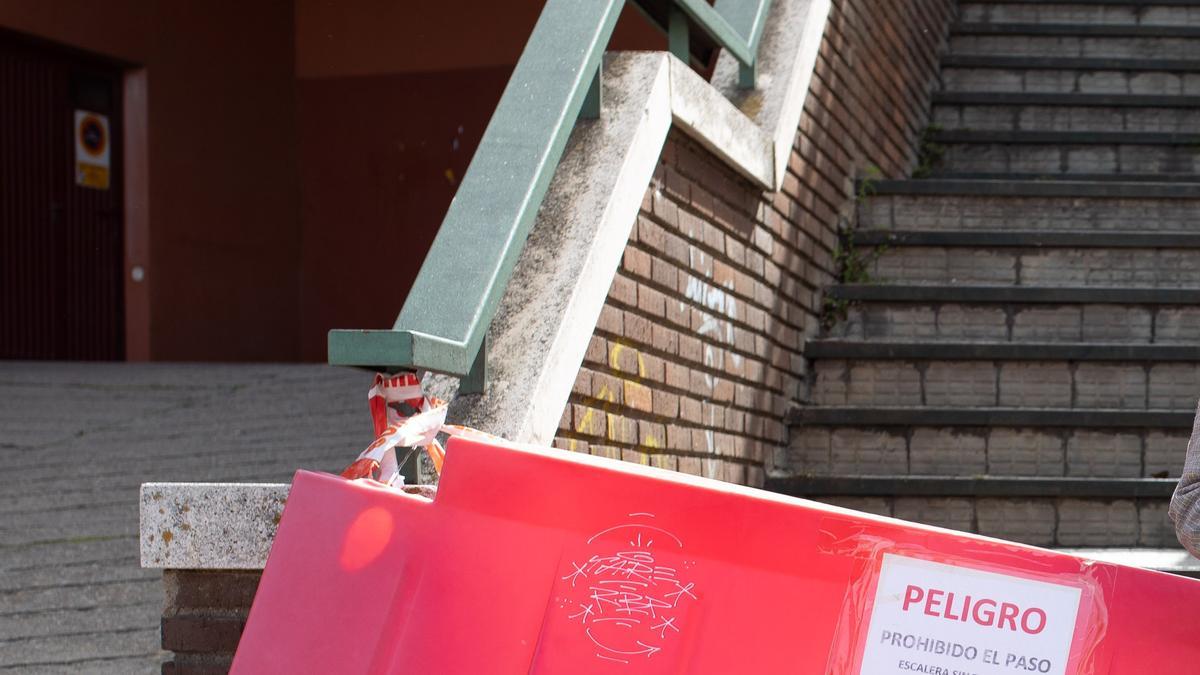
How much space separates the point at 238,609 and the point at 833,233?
131 inches

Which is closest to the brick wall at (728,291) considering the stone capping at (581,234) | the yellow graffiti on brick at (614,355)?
the yellow graffiti on brick at (614,355)

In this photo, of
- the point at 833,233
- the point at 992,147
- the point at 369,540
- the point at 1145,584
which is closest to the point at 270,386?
the point at 833,233

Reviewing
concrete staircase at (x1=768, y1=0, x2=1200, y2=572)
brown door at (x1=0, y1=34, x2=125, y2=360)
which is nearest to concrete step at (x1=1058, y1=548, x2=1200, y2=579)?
concrete staircase at (x1=768, y1=0, x2=1200, y2=572)

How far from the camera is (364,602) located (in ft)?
5.42

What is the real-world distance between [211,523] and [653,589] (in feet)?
3.58

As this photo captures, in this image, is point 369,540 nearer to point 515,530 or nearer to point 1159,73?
point 515,530

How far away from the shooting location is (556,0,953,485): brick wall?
3338mm

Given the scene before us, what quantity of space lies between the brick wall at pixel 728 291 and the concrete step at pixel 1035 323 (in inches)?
12.7

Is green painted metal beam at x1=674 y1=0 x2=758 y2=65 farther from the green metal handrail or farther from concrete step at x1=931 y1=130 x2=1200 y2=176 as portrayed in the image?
concrete step at x1=931 y1=130 x2=1200 y2=176

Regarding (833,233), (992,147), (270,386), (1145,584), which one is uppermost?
(992,147)

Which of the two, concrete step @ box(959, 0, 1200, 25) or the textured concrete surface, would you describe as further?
concrete step @ box(959, 0, 1200, 25)

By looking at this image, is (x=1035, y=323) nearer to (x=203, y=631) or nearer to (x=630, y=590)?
(x=203, y=631)

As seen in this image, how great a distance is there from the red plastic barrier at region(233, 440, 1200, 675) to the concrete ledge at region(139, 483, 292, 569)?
0.72m

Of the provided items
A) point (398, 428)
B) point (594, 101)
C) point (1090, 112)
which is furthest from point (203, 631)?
point (1090, 112)
